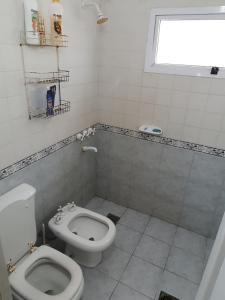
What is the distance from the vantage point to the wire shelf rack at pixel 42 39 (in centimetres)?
137

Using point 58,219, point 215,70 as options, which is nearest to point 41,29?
point 215,70

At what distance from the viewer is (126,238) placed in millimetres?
2260

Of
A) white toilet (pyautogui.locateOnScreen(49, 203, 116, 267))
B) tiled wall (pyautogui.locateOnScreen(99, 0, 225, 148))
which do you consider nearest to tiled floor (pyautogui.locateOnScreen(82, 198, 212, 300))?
white toilet (pyautogui.locateOnScreen(49, 203, 116, 267))

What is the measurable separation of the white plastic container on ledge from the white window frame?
1.66 feet

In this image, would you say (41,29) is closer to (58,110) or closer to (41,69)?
(41,69)

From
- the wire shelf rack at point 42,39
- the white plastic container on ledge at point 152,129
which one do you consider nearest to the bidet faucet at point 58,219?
the white plastic container on ledge at point 152,129

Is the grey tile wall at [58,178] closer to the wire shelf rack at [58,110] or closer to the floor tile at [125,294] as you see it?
the wire shelf rack at [58,110]

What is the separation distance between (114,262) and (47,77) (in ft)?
5.47

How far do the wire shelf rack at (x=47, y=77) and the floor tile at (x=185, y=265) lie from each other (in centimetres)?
185

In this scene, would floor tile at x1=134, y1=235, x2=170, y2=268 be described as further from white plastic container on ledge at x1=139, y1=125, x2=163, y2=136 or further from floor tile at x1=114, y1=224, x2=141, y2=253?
white plastic container on ledge at x1=139, y1=125, x2=163, y2=136

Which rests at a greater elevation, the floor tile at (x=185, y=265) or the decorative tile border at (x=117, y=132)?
the decorative tile border at (x=117, y=132)

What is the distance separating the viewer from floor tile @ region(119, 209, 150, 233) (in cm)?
241

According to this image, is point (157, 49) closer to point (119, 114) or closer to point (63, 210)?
point (119, 114)

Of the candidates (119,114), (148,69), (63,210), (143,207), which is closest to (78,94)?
(119,114)
